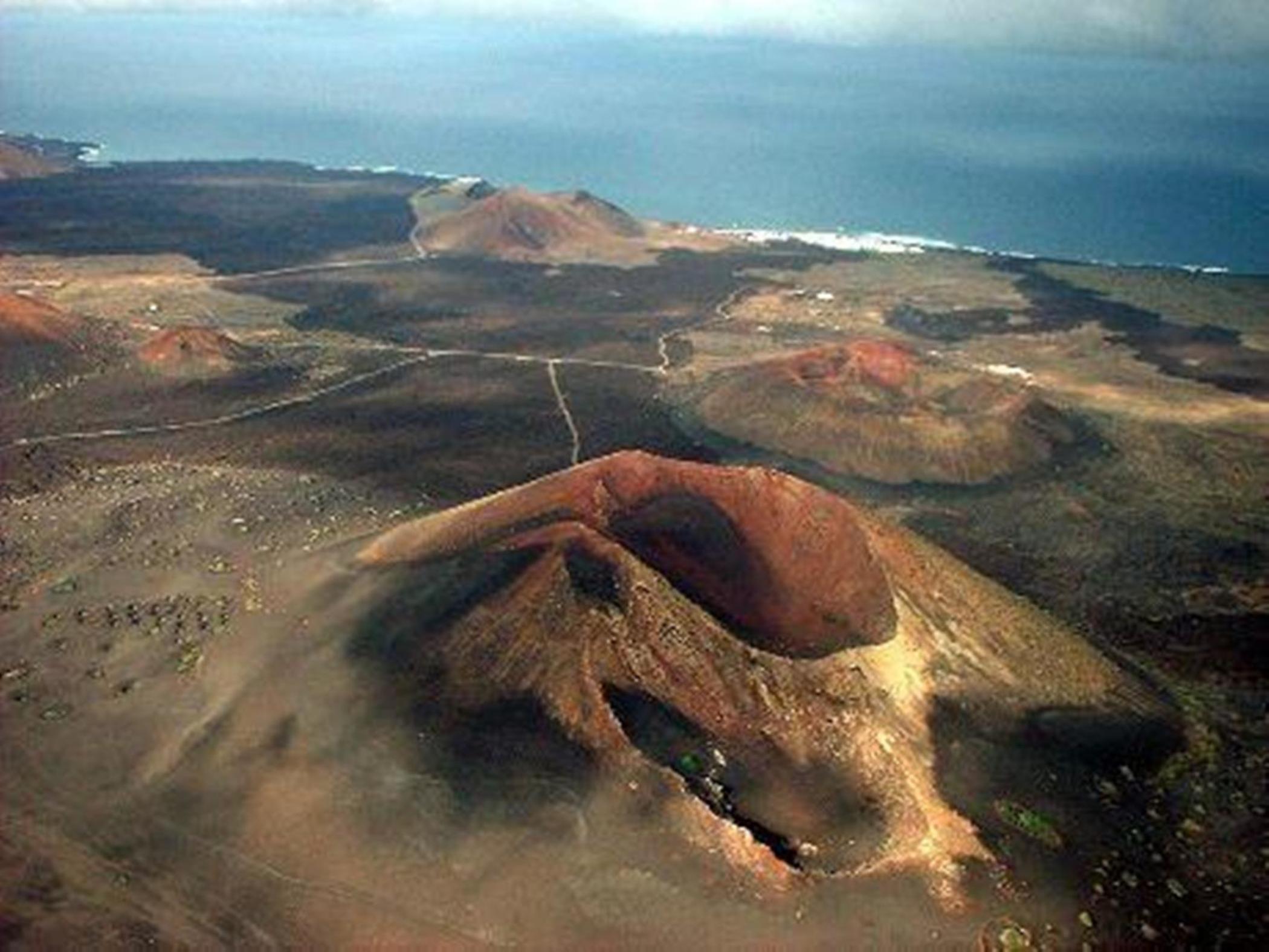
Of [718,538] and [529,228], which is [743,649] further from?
[529,228]

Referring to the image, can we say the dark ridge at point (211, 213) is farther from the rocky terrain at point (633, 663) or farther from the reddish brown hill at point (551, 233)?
the rocky terrain at point (633, 663)

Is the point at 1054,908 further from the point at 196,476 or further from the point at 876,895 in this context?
the point at 196,476

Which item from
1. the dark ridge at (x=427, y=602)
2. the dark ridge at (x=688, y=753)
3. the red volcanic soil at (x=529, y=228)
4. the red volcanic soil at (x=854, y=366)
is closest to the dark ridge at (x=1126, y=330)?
the red volcanic soil at (x=854, y=366)

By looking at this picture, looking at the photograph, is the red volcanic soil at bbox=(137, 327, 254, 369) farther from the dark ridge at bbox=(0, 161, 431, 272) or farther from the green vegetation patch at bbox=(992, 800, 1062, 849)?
the green vegetation patch at bbox=(992, 800, 1062, 849)

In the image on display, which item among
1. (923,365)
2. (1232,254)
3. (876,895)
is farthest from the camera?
(1232,254)

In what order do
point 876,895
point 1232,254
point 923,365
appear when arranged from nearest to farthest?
point 876,895
point 923,365
point 1232,254

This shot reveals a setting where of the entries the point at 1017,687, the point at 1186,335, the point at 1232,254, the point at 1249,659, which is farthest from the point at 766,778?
the point at 1232,254
